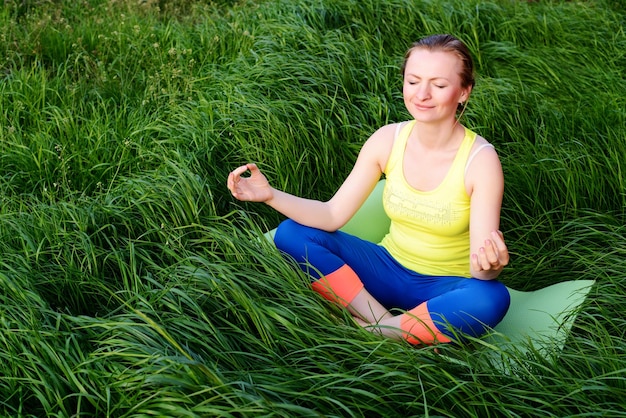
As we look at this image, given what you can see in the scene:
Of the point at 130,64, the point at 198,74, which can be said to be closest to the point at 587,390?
the point at 198,74

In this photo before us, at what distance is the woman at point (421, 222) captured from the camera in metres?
2.49

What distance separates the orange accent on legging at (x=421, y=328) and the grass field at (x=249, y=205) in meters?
0.10

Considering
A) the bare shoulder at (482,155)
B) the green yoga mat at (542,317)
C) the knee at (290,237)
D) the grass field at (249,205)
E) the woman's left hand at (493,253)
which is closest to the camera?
the grass field at (249,205)

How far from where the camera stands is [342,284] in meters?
2.67

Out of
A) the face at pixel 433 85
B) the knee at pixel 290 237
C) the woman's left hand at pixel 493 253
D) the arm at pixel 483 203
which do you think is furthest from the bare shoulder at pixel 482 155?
the knee at pixel 290 237

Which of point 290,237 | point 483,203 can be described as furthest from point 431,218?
point 290,237

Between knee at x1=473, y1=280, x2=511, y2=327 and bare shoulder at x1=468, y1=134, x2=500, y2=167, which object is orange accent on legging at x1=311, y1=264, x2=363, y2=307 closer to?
knee at x1=473, y1=280, x2=511, y2=327

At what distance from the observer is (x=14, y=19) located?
4.62 meters

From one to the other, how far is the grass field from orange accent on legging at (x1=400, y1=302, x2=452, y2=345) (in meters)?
0.10

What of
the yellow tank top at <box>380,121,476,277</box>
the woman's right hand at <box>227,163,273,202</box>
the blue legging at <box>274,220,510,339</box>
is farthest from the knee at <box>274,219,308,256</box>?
the yellow tank top at <box>380,121,476,277</box>

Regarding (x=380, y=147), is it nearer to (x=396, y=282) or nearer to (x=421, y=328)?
(x=396, y=282)

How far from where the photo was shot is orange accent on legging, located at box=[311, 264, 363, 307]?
8.64 feet

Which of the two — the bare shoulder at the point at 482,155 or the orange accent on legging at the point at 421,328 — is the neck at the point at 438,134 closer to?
the bare shoulder at the point at 482,155

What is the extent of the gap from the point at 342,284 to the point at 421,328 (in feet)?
1.03
